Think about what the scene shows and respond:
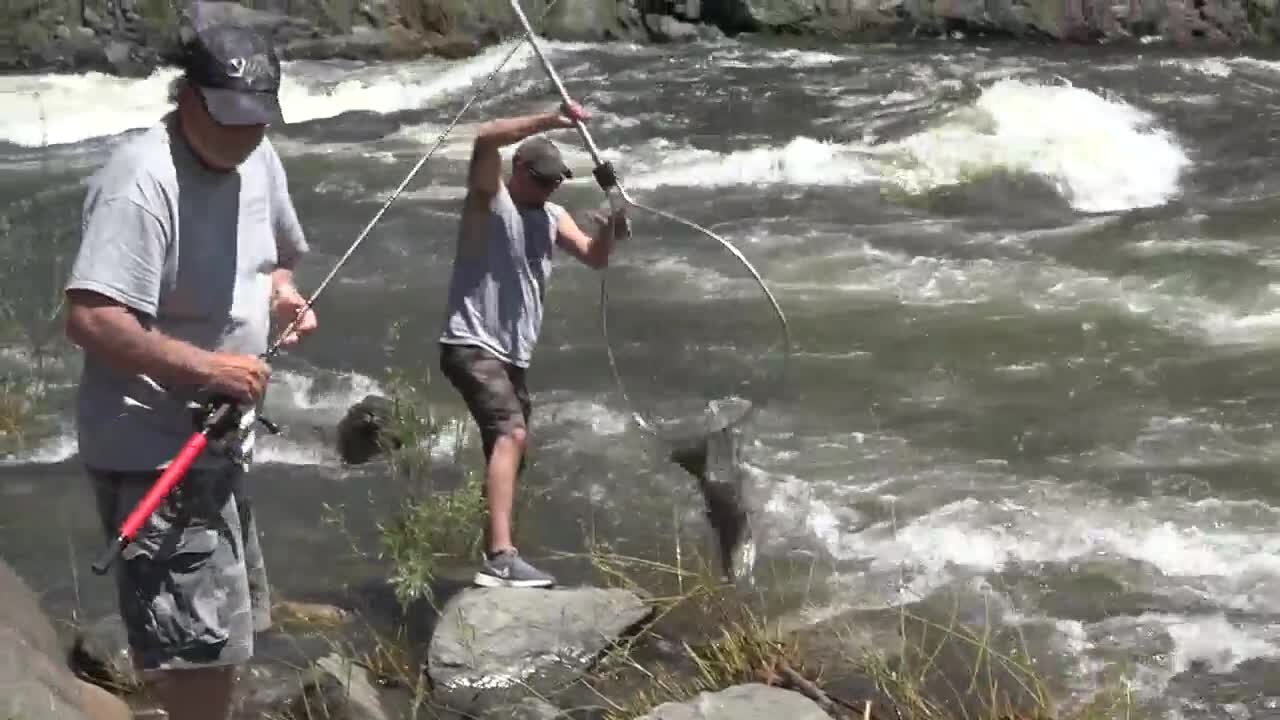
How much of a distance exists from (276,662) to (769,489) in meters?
2.40

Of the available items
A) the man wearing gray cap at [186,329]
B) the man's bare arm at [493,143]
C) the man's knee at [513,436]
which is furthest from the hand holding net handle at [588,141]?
the man wearing gray cap at [186,329]

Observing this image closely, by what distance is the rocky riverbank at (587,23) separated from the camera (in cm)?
2053

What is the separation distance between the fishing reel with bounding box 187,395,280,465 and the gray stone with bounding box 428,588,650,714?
4.89ft

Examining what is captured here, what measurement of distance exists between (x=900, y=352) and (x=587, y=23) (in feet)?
46.3

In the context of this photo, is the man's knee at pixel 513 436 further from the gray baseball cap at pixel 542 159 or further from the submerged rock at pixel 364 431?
the submerged rock at pixel 364 431

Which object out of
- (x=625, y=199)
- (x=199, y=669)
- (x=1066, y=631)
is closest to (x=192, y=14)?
(x=199, y=669)

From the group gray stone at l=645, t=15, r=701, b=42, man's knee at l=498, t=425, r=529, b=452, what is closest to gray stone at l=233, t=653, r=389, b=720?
man's knee at l=498, t=425, r=529, b=452

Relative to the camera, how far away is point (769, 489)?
21.6ft

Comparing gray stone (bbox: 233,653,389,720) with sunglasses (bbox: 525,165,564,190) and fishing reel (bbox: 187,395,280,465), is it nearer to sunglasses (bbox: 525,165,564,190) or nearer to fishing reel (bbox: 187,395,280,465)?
fishing reel (bbox: 187,395,280,465)

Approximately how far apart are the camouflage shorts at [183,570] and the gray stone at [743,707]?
120 cm

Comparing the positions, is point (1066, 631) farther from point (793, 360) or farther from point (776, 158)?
point (776, 158)

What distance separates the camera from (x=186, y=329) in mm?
3250

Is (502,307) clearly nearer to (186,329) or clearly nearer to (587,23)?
(186,329)

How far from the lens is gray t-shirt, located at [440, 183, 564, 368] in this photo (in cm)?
515
